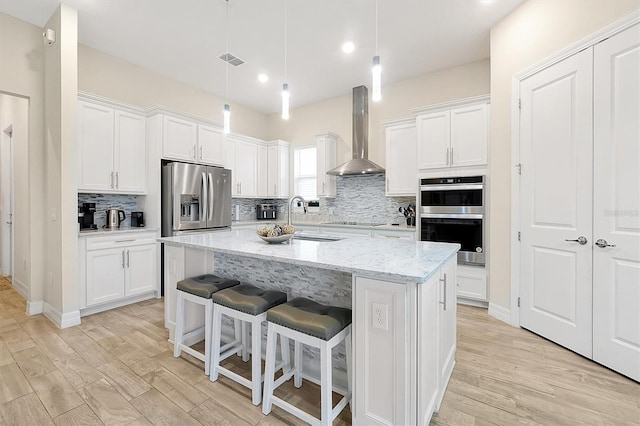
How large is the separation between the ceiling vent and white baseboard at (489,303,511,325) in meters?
4.47

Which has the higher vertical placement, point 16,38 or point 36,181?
point 16,38

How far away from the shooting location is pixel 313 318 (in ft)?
5.19

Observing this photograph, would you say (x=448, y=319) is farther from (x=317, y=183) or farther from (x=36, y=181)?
(x=36, y=181)

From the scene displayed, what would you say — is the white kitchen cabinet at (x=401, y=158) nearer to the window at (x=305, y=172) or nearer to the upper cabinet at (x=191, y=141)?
the window at (x=305, y=172)

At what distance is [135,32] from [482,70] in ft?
14.6

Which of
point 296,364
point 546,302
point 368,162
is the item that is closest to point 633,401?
point 546,302

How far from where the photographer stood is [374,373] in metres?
1.48

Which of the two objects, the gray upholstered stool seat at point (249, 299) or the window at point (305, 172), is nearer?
the gray upholstered stool seat at point (249, 299)

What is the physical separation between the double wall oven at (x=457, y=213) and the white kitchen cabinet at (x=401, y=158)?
348 millimetres

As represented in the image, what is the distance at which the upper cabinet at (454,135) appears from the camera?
3.47m

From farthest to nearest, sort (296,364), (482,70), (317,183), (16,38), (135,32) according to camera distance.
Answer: (317,183)
(482,70)
(135,32)
(16,38)
(296,364)

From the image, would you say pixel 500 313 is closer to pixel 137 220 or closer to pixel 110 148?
pixel 137 220

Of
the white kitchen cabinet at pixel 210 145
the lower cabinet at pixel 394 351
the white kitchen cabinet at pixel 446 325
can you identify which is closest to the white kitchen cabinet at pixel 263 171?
the white kitchen cabinet at pixel 210 145

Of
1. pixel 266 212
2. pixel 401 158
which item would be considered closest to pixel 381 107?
pixel 401 158
